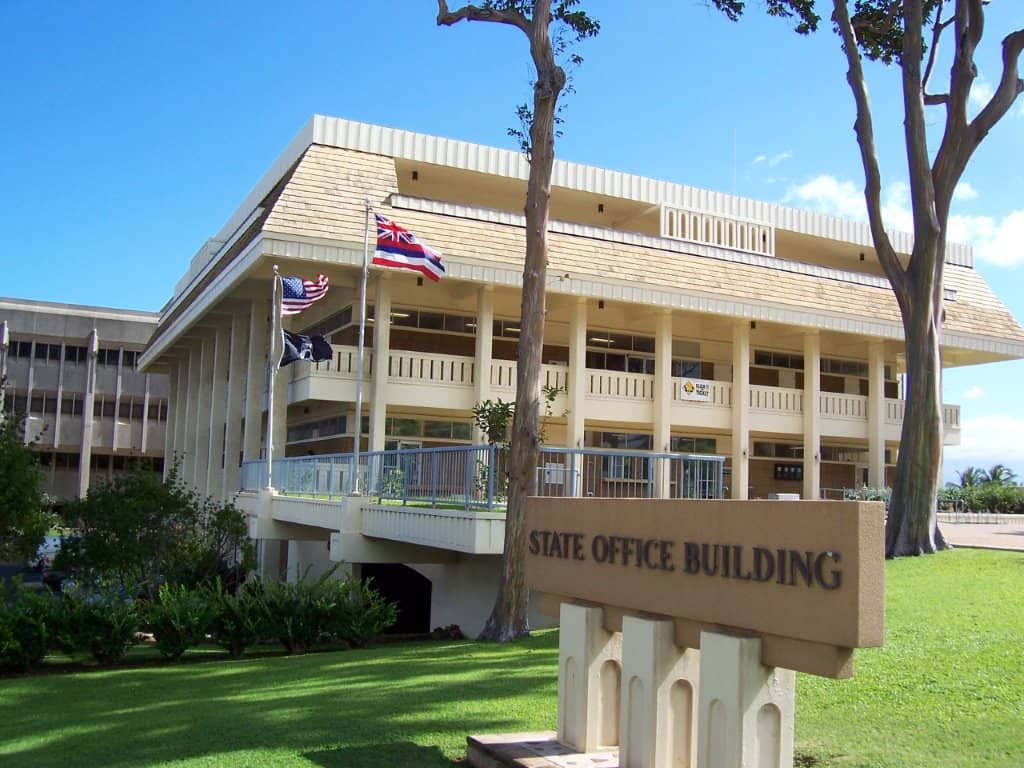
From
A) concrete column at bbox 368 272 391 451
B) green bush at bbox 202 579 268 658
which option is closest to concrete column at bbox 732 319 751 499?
concrete column at bbox 368 272 391 451

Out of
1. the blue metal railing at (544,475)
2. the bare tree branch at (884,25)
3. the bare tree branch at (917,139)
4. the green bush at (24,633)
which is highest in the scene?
the bare tree branch at (884,25)

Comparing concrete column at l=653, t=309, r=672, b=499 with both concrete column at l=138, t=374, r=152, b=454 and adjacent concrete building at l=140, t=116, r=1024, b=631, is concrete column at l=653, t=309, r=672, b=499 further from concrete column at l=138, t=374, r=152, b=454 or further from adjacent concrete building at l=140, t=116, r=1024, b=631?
concrete column at l=138, t=374, r=152, b=454

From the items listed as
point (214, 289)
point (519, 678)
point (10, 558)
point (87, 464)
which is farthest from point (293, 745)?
point (87, 464)

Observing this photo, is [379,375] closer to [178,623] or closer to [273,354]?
[273,354]

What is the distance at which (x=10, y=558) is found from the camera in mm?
22469

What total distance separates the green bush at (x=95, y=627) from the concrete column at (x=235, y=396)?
17276 millimetres

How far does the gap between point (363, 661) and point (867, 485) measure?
22588mm

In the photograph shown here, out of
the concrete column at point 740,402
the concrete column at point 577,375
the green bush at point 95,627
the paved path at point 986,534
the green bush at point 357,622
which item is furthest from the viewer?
the concrete column at point 740,402

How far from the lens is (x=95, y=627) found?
15266 mm

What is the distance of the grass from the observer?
7.96m

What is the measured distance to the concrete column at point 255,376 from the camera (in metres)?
30.0

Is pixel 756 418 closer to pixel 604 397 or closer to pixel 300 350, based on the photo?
pixel 604 397

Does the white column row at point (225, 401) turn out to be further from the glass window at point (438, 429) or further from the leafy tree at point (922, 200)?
the leafy tree at point (922, 200)

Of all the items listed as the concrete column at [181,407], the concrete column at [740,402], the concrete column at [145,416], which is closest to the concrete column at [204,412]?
the concrete column at [181,407]
